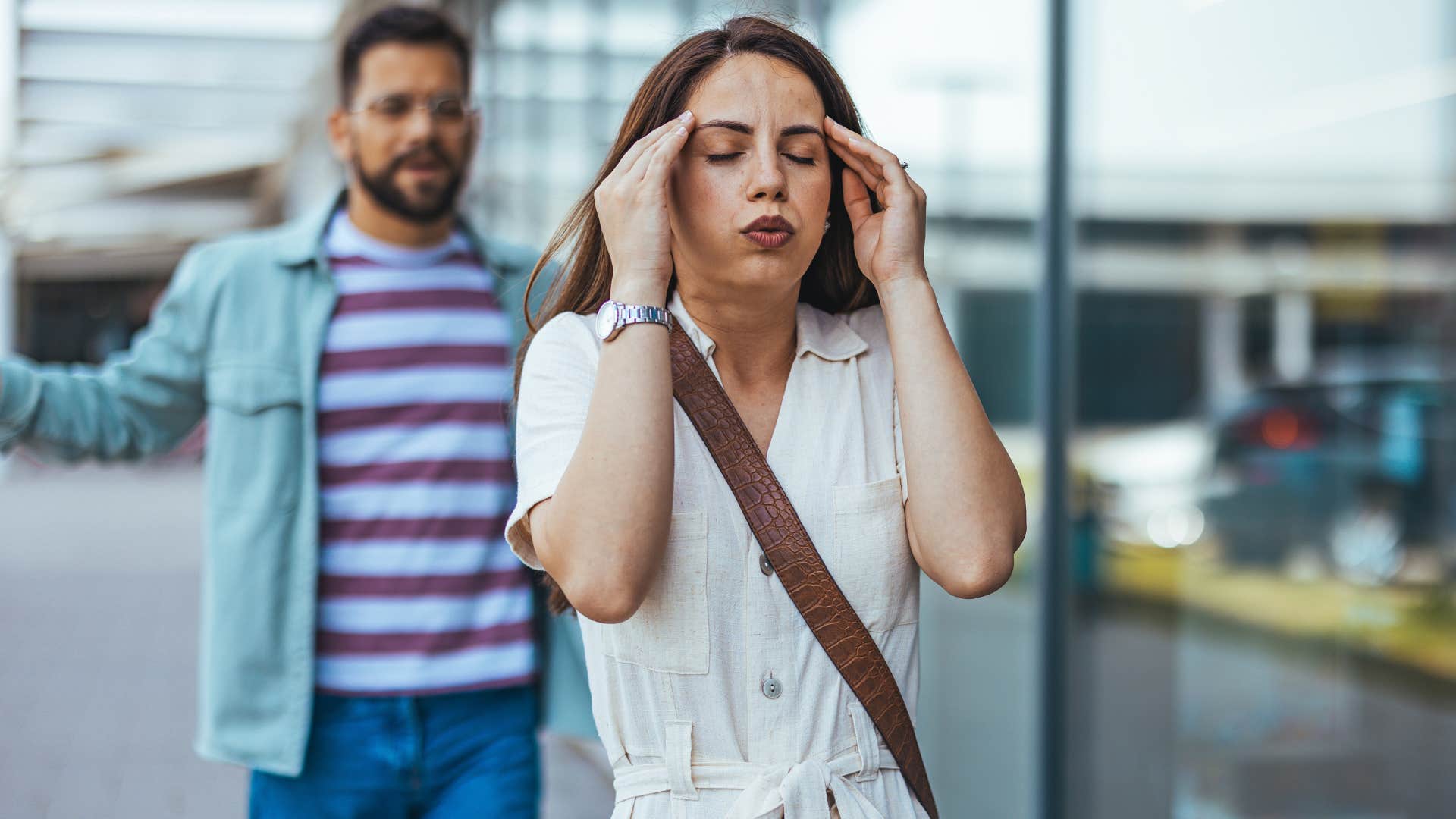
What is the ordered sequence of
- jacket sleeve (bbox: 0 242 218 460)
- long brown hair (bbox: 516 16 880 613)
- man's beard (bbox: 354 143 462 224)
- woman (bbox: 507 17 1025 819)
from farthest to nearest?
man's beard (bbox: 354 143 462 224) < jacket sleeve (bbox: 0 242 218 460) < long brown hair (bbox: 516 16 880 613) < woman (bbox: 507 17 1025 819)

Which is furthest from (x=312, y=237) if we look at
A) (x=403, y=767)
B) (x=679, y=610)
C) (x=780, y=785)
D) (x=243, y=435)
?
(x=780, y=785)

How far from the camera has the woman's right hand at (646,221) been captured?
1717mm

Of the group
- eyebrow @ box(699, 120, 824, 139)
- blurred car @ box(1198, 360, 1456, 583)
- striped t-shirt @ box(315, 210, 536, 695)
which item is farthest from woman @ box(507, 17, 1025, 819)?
blurred car @ box(1198, 360, 1456, 583)

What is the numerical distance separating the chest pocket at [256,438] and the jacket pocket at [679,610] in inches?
52.7

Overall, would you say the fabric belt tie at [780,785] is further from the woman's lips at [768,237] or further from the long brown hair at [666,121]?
the woman's lips at [768,237]

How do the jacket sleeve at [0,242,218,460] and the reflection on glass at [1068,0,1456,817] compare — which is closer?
the jacket sleeve at [0,242,218,460]

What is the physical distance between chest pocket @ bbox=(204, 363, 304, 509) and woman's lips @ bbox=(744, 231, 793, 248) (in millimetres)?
1447

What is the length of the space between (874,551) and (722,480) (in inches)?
8.0

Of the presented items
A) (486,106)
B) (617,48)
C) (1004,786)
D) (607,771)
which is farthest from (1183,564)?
(486,106)

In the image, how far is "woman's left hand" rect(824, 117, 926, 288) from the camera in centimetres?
183

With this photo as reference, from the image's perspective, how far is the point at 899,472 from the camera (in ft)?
5.96

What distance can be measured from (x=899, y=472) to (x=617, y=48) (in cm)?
617

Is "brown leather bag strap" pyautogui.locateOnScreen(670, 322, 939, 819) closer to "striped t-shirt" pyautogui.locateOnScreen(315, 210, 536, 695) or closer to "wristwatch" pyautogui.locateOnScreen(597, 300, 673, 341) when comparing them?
"wristwatch" pyautogui.locateOnScreen(597, 300, 673, 341)

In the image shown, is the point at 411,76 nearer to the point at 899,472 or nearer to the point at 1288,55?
the point at 899,472
